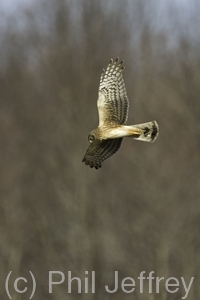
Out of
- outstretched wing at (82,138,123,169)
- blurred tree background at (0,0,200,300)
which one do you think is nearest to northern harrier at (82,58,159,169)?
outstretched wing at (82,138,123,169)

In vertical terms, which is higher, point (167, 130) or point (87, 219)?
point (167, 130)

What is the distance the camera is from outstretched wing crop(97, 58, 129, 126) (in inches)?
405

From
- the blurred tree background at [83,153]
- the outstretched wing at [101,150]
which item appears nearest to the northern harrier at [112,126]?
the outstretched wing at [101,150]

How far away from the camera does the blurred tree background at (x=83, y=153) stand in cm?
2438

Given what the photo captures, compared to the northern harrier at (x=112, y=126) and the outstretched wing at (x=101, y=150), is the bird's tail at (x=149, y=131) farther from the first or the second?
the outstretched wing at (x=101, y=150)

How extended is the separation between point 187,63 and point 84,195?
17.2 feet

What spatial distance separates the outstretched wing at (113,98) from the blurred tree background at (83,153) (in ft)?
38.9

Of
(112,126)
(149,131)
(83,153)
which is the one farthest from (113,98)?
(83,153)

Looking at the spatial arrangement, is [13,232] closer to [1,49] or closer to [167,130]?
[167,130]

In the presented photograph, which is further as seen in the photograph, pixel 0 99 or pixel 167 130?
pixel 0 99

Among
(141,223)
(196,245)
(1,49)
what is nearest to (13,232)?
(141,223)

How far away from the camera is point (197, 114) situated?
98.4 feet

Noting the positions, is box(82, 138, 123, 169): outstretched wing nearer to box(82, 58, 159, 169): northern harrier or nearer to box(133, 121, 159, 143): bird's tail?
box(82, 58, 159, 169): northern harrier

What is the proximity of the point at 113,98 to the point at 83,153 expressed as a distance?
687 inches
